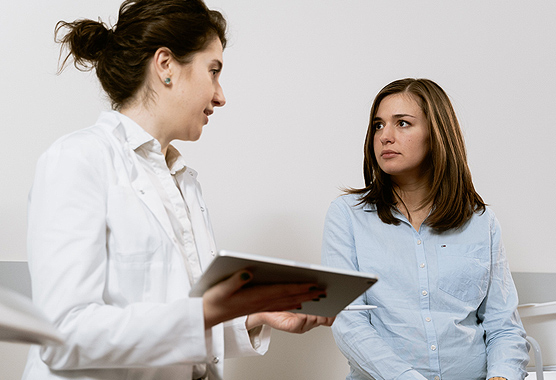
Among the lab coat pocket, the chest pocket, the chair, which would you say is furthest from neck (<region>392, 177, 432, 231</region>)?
the lab coat pocket

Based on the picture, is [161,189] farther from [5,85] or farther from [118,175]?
[5,85]

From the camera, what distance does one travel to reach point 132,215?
3.03ft

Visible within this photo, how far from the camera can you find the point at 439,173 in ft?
5.49

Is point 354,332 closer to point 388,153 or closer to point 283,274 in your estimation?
point 388,153

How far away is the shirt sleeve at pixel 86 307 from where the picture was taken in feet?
2.63

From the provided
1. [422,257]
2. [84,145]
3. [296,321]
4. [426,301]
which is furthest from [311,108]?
[84,145]

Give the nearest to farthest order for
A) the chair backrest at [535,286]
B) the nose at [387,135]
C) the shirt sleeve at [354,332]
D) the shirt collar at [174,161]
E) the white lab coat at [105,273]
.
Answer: the white lab coat at [105,273] → the shirt collar at [174,161] → the shirt sleeve at [354,332] → the nose at [387,135] → the chair backrest at [535,286]

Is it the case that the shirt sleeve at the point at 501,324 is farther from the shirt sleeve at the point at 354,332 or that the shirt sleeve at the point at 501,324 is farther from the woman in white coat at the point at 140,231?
the woman in white coat at the point at 140,231

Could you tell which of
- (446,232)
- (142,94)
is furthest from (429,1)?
(142,94)

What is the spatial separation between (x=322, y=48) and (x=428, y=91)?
20.5 inches

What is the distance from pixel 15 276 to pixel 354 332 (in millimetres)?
1040

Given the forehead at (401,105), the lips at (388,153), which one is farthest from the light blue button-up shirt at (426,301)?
the forehead at (401,105)

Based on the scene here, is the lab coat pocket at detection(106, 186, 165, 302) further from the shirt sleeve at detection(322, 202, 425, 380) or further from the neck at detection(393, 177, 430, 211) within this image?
the neck at detection(393, 177, 430, 211)

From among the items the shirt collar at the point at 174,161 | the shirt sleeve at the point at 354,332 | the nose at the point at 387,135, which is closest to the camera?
the shirt collar at the point at 174,161
